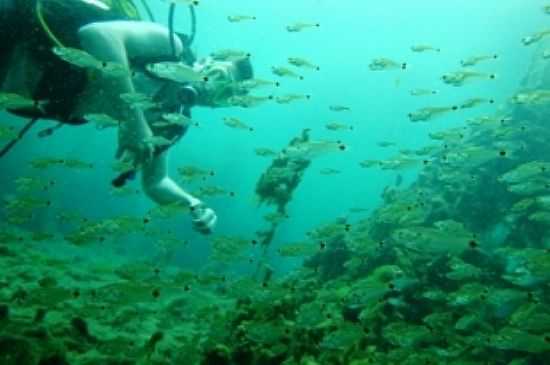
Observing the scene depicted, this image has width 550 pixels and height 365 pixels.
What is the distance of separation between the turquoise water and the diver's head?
2.88ft

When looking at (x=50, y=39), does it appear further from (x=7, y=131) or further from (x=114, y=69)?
(x=7, y=131)

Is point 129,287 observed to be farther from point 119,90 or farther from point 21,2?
point 21,2

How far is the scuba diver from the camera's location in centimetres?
429

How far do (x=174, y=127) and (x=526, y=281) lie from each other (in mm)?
6947

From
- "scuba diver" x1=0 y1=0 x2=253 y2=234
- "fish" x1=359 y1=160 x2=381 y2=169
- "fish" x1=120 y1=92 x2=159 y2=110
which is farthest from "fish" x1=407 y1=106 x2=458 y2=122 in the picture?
"fish" x1=120 y1=92 x2=159 y2=110

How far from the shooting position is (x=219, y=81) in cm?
551

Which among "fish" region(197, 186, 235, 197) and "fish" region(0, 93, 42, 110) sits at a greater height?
"fish" region(0, 93, 42, 110)

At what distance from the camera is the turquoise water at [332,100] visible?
65.9 feet

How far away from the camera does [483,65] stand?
52.6 meters

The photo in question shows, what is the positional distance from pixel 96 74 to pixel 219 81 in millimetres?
1390

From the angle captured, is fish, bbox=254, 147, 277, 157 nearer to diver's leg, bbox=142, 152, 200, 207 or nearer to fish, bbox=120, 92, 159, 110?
diver's leg, bbox=142, 152, 200, 207

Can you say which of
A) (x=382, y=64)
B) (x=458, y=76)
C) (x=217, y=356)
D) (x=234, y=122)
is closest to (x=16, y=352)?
(x=217, y=356)

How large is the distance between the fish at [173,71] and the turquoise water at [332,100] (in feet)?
5.31

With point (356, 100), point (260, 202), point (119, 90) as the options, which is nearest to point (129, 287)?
point (119, 90)
